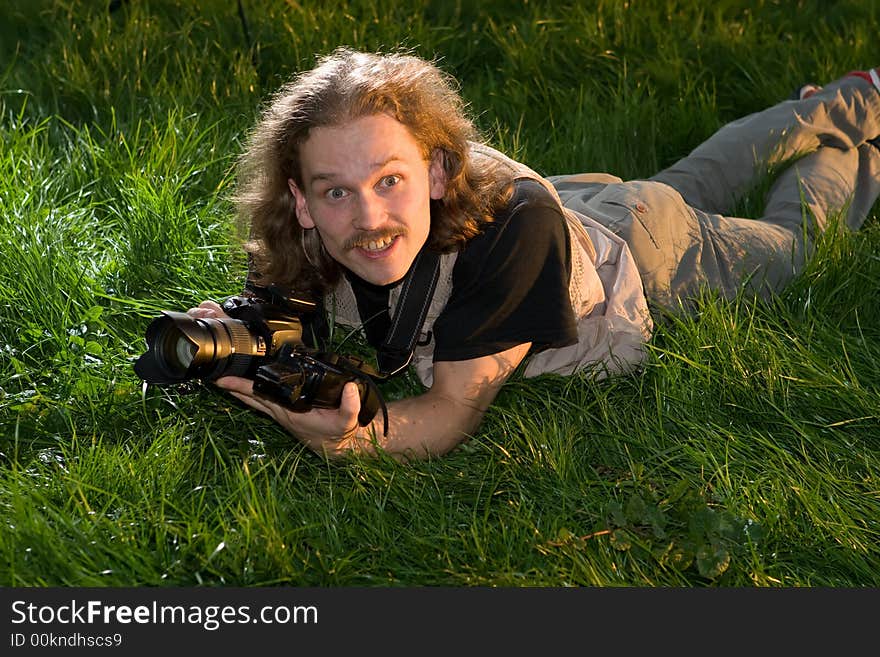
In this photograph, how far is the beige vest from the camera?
10.3 feet

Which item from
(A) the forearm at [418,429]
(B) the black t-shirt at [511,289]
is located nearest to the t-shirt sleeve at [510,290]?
(B) the black t-shirt at [511,289]

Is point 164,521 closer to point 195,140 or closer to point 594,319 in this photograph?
point 594,319

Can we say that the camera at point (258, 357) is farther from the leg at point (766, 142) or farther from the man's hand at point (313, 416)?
the leg at point (766, 142)

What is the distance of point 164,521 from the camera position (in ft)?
8.27

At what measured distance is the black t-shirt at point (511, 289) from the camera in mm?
2840

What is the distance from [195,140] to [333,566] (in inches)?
91.1

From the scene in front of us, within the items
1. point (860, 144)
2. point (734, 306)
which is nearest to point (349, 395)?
point (734, 306)

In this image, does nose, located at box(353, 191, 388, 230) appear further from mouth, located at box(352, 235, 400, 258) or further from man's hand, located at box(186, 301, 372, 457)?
man's hand, located at box(186, 301, 372, 457)

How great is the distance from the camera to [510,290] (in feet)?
9.34

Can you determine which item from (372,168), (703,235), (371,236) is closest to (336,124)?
(372,168)

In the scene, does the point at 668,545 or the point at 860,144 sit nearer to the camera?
the point at 668,545

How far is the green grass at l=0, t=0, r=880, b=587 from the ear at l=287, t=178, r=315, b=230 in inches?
22.3

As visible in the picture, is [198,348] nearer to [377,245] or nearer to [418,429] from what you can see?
[377,245]

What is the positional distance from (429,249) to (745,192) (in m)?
1.89
